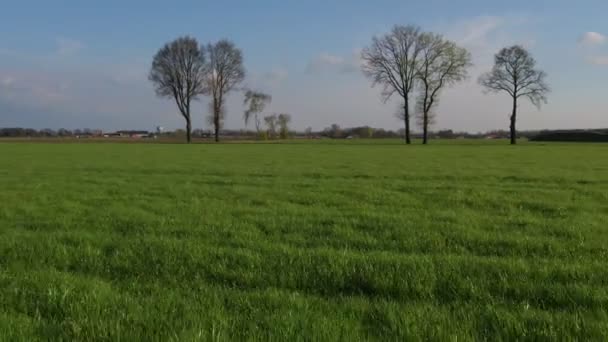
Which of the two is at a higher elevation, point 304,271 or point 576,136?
point 576,136

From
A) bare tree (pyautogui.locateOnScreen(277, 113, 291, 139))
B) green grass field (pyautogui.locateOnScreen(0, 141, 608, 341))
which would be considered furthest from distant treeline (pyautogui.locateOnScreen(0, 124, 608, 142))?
green grass field (pyautogui.locateOnScreen(0, 141, 608, 341))

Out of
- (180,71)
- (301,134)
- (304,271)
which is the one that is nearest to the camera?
(304,271)

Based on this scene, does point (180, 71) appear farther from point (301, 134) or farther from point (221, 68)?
point (301, 134)

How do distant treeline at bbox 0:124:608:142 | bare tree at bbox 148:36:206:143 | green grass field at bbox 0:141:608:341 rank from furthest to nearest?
distant treeline at bbox 0:124:608:142
bare tree at bbox 148:36:206:143
green grass field at bbox 0:141:608:341

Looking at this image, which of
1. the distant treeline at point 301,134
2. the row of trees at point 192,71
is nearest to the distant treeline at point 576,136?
the distant treeline at point 301,134

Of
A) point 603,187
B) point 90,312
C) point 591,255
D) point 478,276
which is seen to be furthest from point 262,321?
point 603,187

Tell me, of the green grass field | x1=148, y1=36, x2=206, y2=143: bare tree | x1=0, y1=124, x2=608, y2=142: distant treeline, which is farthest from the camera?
x1=0, y1=124, x2=608, y2=142: distant treeline

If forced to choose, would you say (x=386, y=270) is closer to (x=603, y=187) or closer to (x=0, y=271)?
(x=0, y=271)

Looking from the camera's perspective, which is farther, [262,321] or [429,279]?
[429,279]

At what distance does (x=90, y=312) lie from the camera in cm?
418

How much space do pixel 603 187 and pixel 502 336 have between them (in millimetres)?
13519

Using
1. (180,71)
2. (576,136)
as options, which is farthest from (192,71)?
(576,136)

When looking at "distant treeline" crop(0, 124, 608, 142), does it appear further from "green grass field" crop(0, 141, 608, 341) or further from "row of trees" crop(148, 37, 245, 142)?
"green grass field" crop(0, 141, 608, 341)

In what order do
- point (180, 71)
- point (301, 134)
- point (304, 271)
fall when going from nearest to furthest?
point (304, 271) < point (180, 71) < point (301, 134)
